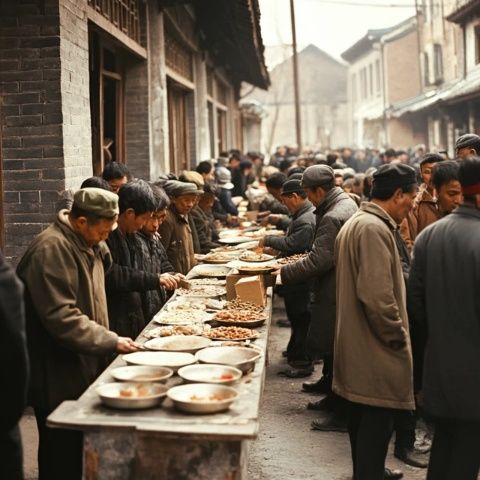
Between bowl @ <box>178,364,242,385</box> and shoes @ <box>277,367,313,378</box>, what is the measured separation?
4020mm

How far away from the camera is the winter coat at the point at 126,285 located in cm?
539

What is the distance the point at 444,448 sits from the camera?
4.36m

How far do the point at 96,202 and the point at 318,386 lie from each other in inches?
156

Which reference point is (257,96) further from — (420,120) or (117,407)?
(117,407)

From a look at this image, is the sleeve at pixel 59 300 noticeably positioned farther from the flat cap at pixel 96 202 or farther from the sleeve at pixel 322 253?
the sleeve at pixel 322 253

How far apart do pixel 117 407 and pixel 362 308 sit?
162 cm

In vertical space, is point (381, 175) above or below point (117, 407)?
above

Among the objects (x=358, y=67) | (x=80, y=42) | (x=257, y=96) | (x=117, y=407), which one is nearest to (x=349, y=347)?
(x=117, y=407)

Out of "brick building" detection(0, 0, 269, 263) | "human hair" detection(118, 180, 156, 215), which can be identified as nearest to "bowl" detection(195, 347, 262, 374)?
"human hair" detection(118, 180, 156, 215)

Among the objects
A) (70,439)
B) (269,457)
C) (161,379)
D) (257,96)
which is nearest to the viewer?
(161,379)

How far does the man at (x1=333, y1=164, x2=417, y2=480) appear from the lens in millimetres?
4500

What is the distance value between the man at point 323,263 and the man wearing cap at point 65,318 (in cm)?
214

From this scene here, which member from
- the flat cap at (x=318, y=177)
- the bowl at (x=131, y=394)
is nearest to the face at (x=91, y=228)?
the bowl at (x=131, y=394)

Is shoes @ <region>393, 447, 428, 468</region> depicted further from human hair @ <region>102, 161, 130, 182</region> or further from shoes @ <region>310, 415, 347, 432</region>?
human hair @ <region>102, 161, 130, 182</region>
